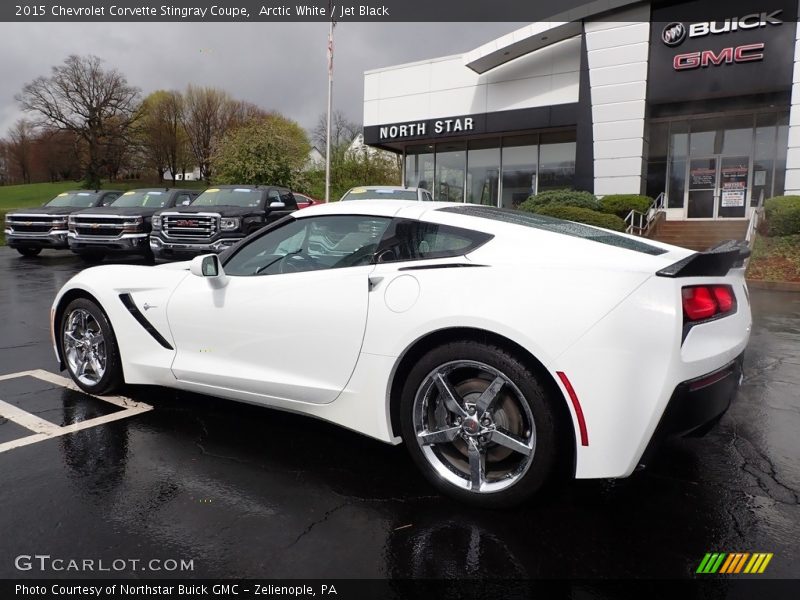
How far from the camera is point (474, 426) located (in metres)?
2.79

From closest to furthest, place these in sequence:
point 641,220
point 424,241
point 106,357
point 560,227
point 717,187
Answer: point 424,241
point 560,227
point 106,357
point 641,220
point 717,187

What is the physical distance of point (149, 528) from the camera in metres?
2.64

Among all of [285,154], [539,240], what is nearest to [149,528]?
[539,240]

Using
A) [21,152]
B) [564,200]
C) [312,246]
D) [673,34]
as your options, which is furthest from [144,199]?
[21,152]

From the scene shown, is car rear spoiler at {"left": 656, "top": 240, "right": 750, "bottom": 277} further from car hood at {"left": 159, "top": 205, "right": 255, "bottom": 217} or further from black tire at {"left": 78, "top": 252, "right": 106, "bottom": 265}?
black tire at {"left": 78, "top": 252, "right": 106, "bottom": 265}

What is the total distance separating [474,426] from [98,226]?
13.8 meters

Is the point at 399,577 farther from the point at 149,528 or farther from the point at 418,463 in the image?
the point at 149,528

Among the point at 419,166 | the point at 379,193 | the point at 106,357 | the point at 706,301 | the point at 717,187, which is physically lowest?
the point at 106,357

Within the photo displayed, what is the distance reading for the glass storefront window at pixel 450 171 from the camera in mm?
25500

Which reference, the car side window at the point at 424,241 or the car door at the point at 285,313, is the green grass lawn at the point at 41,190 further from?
the car side window at the point at 424,241

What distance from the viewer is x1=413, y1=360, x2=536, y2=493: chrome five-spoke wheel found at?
8.89ft

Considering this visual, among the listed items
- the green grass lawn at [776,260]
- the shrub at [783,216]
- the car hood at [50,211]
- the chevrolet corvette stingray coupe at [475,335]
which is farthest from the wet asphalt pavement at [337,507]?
the car hood at [50,211]

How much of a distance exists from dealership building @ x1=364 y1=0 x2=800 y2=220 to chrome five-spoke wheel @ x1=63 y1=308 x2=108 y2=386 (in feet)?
60.3

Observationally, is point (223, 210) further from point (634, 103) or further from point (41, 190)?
point (41, 190)
